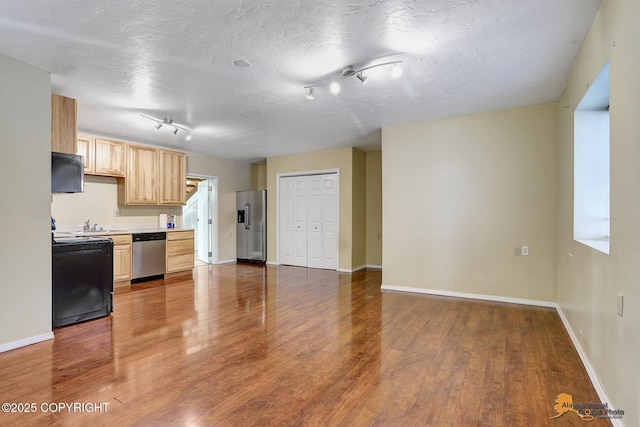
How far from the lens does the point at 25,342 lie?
2.85m

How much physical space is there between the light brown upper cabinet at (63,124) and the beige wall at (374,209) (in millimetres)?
5162

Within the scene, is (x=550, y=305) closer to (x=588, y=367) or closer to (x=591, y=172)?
(x=588, y=367)

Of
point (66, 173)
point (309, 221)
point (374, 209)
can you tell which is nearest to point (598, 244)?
point (374, 209)

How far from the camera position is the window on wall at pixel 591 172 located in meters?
2.70

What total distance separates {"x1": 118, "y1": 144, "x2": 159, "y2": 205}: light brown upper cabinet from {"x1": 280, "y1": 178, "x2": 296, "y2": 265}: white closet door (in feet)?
8.52

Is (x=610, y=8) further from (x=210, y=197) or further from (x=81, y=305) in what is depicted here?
(x=210, y=197)

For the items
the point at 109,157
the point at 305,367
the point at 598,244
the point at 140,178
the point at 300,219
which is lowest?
the point at 305,367

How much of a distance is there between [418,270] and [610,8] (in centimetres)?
346

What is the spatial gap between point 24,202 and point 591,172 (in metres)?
4.98

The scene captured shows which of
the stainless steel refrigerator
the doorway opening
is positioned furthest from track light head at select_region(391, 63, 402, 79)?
the doorway opening

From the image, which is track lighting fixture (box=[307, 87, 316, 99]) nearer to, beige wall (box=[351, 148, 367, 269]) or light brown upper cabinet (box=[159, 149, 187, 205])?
beige wall (box=[351, 148, 367, 269])

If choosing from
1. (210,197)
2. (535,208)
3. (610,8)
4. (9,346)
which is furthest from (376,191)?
(9,346)

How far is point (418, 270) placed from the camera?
15.4 ft

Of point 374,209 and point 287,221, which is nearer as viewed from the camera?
point 374,209
